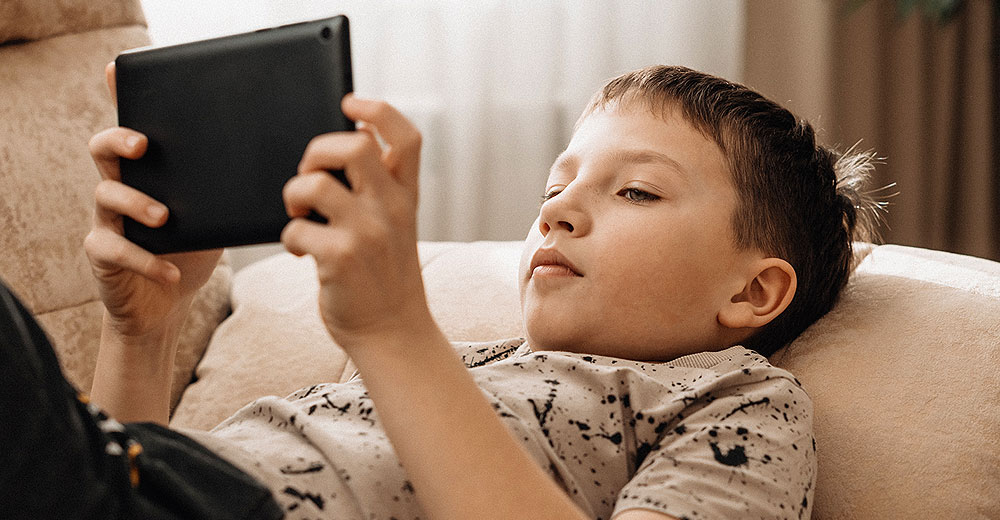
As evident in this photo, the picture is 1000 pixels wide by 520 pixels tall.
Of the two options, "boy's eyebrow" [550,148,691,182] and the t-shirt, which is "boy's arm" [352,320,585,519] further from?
"boy's eyebrow" [550,148,691,182]

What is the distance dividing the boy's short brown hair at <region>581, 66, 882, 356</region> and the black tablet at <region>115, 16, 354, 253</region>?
47cm

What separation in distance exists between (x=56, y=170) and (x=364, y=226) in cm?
92

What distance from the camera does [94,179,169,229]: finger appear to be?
28.8 inches

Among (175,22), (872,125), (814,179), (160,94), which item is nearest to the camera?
(160,94)

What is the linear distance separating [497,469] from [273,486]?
0.61ft

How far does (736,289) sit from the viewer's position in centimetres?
96

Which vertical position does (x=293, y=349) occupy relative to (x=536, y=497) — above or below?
below

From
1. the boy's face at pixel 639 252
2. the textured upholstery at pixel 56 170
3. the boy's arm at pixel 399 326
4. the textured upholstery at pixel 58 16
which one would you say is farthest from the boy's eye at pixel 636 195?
the textured upholstery at pixel 58 16

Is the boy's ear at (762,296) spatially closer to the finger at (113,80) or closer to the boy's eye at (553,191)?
the boy's eye at (553,191)

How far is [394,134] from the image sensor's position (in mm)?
575

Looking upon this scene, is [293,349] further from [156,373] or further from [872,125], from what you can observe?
[872,125]

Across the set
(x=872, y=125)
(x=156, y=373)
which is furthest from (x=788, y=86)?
(x=156, y=373)

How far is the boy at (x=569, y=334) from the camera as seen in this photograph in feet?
1.92

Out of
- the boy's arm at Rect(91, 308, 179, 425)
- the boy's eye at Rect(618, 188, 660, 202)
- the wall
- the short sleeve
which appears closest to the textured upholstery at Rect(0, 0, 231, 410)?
the boy's arm at Rect(91, 308, 179, 425)
